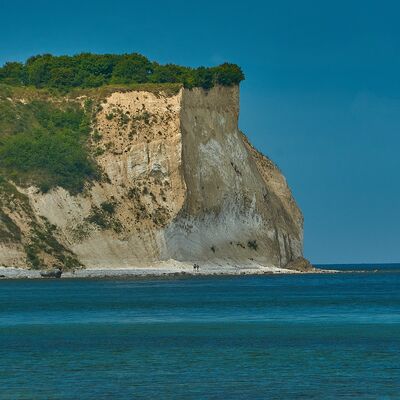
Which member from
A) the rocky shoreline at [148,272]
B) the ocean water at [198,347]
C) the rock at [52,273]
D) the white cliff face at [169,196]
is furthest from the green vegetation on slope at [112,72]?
the ocean water at [198,347]

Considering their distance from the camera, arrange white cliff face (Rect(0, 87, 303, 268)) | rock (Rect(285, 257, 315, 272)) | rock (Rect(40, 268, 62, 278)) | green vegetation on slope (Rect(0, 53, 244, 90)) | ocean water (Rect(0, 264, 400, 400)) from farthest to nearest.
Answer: rock (Rect(285, 257, 315, 272)) < green vegetation on slope (Rect(0, 53, 244, 90)) < white cliff face (Rect(0, 87, 303, 268)) < rock (Rect(40, 268, 62, 278)) < ocean water (Rect(0, 264, 400, 400))

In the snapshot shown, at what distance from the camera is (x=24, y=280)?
12962 cm

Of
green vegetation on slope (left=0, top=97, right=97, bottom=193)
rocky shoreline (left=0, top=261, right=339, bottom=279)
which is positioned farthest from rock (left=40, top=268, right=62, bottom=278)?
green vegetation on slope (left=0, top=97, right=97, bottom=193)

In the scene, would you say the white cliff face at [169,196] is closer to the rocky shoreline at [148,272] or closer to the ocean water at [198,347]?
the rocky shoreline at [148,272]

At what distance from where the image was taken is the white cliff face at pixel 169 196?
137m

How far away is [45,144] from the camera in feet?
477

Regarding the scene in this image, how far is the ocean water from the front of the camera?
1494 inches

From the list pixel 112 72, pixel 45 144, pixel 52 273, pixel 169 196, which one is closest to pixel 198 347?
pixel 52 273

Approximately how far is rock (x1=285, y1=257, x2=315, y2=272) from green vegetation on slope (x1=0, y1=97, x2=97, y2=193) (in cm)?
3279

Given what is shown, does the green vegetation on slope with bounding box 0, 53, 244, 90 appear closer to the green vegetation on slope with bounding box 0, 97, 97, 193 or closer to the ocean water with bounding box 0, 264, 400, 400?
the green vegetation on slope with bounding box 0, 97, 97, 193

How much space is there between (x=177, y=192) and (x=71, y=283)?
882 inches

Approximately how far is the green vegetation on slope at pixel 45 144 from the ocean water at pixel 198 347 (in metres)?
45.0

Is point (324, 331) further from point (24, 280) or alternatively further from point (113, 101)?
point (113, 101)

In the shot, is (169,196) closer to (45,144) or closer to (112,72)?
(45,144)
